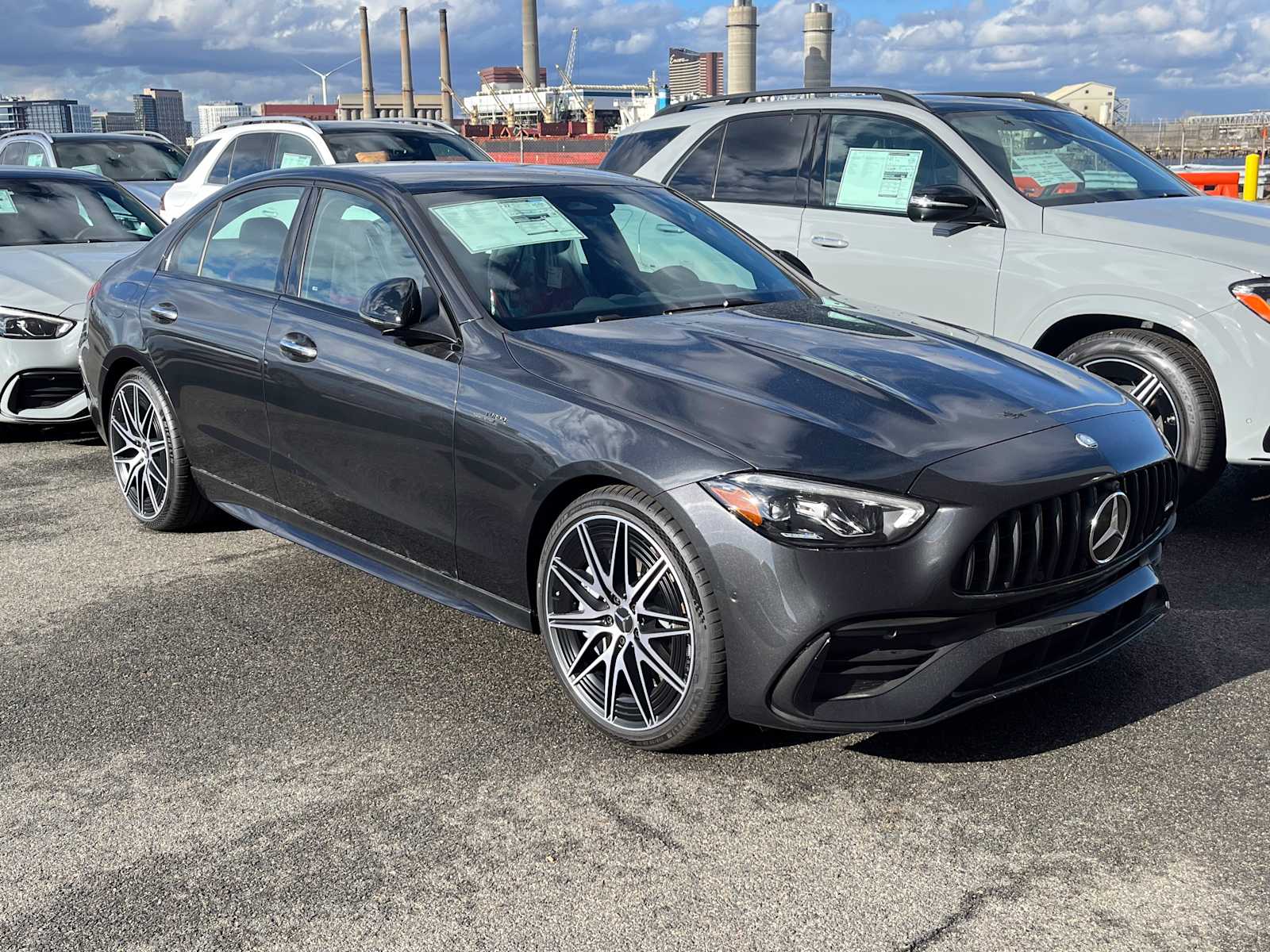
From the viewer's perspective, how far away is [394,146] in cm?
1255

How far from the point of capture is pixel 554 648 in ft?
12.6

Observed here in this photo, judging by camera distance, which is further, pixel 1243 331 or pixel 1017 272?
pixel 1017 272

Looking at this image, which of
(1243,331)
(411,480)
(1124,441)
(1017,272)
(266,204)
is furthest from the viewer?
(1017,272)

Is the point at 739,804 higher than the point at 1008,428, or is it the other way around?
the point at 1008,428

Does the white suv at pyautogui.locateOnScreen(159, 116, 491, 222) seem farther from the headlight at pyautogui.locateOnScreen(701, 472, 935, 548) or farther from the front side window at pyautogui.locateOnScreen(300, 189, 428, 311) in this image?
the headlight at pyautogui.locateOnScreen(701, 472, 935, 548)

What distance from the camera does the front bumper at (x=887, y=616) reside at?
126 inches

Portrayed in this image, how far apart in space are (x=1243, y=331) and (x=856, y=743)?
293 centimetres

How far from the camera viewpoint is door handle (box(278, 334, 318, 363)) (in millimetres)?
4562

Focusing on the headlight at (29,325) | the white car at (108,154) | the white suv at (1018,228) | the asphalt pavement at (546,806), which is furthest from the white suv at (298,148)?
the asphalt pavement at (546,806)

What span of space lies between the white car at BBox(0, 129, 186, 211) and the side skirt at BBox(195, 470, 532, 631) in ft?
34.6

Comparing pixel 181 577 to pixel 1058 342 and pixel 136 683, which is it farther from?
pixel 1058 342

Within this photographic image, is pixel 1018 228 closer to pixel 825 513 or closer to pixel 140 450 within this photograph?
pixel 825 513

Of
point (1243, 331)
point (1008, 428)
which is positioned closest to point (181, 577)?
point (1008, 428)

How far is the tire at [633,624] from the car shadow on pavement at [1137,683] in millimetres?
235
